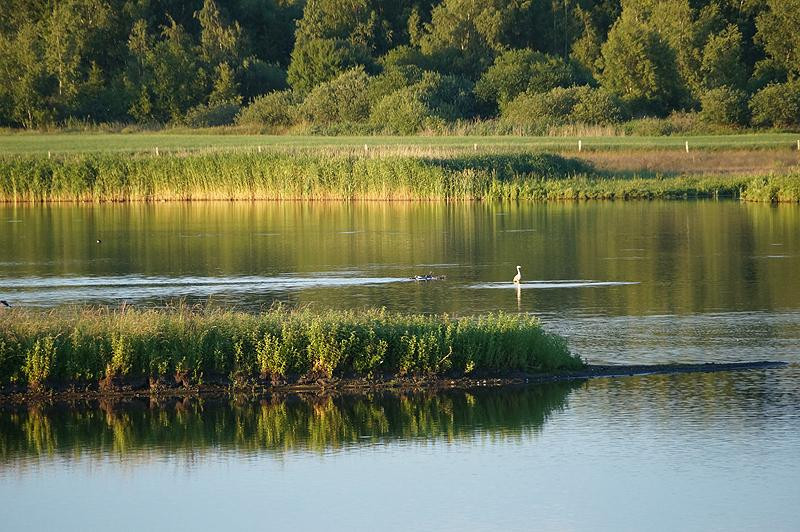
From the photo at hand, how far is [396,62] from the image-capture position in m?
95.0

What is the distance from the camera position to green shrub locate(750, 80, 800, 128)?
8381 cm

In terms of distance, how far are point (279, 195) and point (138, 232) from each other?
13.7 metres

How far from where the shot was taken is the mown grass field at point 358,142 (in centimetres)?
6875

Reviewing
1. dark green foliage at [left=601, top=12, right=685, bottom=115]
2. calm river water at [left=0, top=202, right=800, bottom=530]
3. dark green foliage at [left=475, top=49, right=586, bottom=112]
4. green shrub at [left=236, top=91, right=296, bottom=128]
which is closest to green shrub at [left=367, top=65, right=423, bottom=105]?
dark green foliage at [left=475, top=49, right=586, bottom=112]

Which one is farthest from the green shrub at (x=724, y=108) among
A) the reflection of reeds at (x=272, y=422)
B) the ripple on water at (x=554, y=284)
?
the reflection of reeds at (x=272, y=422)

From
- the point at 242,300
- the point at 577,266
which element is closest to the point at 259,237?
the point at 577,266

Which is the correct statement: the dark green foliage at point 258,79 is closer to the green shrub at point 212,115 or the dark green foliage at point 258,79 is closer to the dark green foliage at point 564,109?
the green shrub at point 212,115

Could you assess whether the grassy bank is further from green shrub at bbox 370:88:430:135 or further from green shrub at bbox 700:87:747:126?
green shrub at bbox 700:87:747:126

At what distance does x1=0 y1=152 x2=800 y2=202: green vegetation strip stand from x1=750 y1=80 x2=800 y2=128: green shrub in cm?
2639

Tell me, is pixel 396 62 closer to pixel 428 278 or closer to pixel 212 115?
pixel 212 115

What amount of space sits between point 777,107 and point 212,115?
36.7 metres

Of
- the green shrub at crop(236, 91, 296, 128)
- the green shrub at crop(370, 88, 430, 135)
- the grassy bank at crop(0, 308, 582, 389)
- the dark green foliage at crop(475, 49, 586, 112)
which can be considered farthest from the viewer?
the green shrub at crop(236, 91, 296, 128)

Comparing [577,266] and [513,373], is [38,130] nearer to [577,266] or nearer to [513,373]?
[577,266]

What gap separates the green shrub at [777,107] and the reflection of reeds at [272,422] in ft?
227
